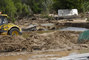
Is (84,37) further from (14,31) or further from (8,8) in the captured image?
(8,8)

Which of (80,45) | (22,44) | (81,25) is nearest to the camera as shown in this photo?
(22,44)

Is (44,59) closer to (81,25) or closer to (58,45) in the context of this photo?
(58,45)

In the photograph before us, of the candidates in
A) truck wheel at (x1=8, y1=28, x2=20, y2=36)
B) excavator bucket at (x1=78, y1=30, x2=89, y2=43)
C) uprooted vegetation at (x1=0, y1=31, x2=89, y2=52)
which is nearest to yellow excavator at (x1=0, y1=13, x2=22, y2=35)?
truck wheel at (x1=8, y1=28, x2=20, y2=36)

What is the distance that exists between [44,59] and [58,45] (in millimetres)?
3349

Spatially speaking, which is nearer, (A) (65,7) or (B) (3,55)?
(B) (3,55)

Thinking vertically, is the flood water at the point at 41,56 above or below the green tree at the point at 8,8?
below

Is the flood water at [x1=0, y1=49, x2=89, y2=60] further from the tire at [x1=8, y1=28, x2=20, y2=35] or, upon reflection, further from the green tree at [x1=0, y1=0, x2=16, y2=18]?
the green tree at [x1=0, y1=0, x2=16, y2=18]

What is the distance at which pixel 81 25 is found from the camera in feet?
104

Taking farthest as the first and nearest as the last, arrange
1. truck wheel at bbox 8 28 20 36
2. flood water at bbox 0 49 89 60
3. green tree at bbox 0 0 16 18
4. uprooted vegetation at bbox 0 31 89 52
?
green tree at bbox 0 0 16 18, truck wheel at bbox 8 28 20 36, uprooted vegetation at bbox 0 31 89 52, flood water at bbox 0 49 89 60

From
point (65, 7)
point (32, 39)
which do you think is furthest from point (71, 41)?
point (65, 7)

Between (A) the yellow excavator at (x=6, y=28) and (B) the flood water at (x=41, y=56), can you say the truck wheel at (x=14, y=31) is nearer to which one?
(A) the yellow excavator at (x=6, y=28)

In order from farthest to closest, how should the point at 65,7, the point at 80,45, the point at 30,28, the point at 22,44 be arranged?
the point at 65,7
the point at 30,28
the point at 80,45
the point at 22,44

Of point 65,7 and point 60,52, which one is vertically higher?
point 65,7

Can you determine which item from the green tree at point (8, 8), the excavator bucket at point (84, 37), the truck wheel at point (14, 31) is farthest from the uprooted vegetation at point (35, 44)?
the green tree at point (8, 8)
